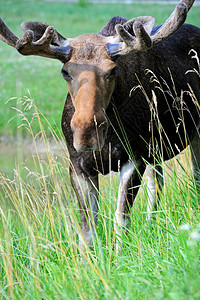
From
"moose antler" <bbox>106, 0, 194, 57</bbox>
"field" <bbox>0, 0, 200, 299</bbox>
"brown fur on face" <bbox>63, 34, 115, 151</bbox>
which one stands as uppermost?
"moose antler" <bbox>106, 0, 194, 57</bbox>

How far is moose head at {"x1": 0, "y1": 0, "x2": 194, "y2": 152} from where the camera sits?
385 cm

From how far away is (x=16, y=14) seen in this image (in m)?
33.4

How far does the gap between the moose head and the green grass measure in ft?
2.19

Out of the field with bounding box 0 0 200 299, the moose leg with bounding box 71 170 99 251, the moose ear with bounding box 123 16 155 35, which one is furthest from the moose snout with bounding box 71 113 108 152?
the moose ear with bounding box 123 16 155 35

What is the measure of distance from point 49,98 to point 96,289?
39.7 ft

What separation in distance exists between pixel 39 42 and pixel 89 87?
607 mm

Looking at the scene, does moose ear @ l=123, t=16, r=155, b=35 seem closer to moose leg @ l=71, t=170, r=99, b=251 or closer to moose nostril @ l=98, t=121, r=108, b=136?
moose nostril @ l=98, t=121, r=108, b=136

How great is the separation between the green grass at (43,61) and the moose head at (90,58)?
2.19ft

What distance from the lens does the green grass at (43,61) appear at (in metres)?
13.9

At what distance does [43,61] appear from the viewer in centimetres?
2138

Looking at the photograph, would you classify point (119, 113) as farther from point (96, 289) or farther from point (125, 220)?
point (96, 289)

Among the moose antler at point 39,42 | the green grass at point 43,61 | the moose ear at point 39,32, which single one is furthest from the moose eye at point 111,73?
the green grass at point 43,61

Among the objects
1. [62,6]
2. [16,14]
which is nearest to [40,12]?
[16,14]

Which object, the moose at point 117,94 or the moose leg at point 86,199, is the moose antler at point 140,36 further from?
the moose leg at point 86,199
